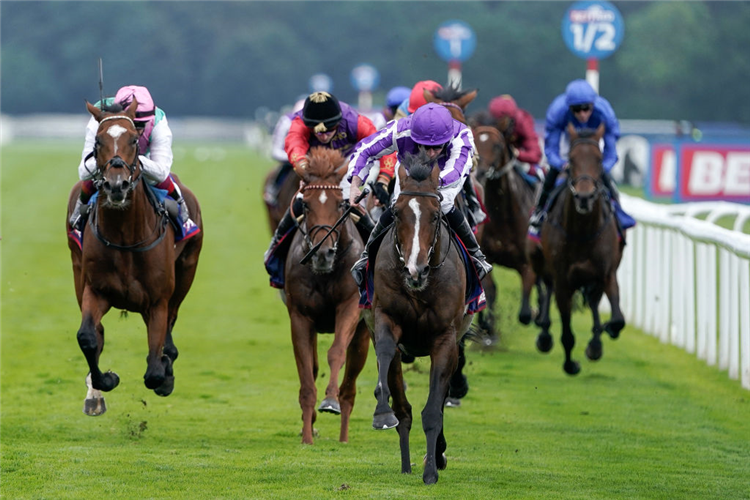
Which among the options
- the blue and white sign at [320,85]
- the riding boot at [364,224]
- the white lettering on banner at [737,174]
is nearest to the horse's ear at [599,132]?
the riding boot at [364,224]

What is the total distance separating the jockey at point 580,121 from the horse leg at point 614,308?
70 centimetres

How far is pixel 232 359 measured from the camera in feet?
38.0

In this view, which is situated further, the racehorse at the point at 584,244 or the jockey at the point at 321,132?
the racehorse at the point at 584,244

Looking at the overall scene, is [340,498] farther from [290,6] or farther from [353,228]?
[290,6]

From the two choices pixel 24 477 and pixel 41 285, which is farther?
pixel 41 285

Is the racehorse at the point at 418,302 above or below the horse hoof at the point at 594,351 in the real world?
above

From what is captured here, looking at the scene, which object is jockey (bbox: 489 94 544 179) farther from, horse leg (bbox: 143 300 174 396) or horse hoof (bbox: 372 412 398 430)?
horse hoof (bbox: 372 412 398 430)

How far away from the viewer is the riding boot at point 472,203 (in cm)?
825

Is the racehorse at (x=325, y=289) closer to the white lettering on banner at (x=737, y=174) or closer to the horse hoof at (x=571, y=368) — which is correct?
the horse hoof at (x=571, y=368)

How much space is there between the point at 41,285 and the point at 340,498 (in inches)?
429

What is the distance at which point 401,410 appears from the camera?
684cm

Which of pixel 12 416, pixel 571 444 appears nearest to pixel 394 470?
pixel 571 444

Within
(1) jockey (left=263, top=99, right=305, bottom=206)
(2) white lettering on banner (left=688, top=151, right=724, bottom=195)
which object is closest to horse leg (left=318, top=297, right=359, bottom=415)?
(1) jockey (left=263, top=99, right=305, bottom=206)

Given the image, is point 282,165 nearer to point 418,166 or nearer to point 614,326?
point 614,326
